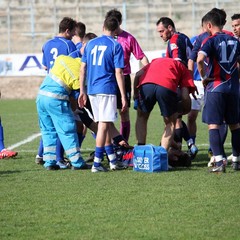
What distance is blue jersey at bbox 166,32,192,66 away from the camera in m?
12.2

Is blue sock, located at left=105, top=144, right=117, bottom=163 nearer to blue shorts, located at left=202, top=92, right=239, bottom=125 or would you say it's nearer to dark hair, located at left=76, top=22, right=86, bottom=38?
blue shorts, located at left=202, top=92, right=239, bottom=125

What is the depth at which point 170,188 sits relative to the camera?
915 centimetres

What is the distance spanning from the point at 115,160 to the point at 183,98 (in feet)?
4.06

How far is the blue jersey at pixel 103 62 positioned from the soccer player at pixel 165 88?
18.9 inches

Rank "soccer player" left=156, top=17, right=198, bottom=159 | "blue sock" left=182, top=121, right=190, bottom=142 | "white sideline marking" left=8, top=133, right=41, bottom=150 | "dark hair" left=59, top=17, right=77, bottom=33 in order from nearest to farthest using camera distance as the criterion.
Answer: "dark hair" left=59, top=17, right=77, bottom=33 → "soccer player" left=156, top=17, right=198, bottom=159 → "blue sock" left=182, top=121, right=190, bottom=142 → "white sideline marking" left=8, top=133, right=41, bottom=150

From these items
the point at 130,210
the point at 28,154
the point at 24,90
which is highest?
the point at 130,210

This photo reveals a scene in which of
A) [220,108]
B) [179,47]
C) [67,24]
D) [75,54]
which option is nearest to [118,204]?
[220,108]

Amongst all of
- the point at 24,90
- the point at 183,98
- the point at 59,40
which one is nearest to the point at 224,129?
the point at 183,98

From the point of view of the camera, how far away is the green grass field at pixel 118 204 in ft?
22.9

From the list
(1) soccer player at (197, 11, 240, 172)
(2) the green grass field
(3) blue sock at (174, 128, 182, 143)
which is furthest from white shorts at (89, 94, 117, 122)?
(3) blue sock at (174, 128, 182, 143)

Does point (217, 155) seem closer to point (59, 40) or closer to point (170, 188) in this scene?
point (170, 188)

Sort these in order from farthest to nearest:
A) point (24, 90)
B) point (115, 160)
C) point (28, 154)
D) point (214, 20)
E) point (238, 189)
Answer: point (24, 90), point (28, 154), point (115, 160), point (214, 20), point (238, 189)

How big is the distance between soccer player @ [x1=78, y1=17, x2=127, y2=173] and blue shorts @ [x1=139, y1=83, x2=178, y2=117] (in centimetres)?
40

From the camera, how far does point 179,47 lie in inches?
479
